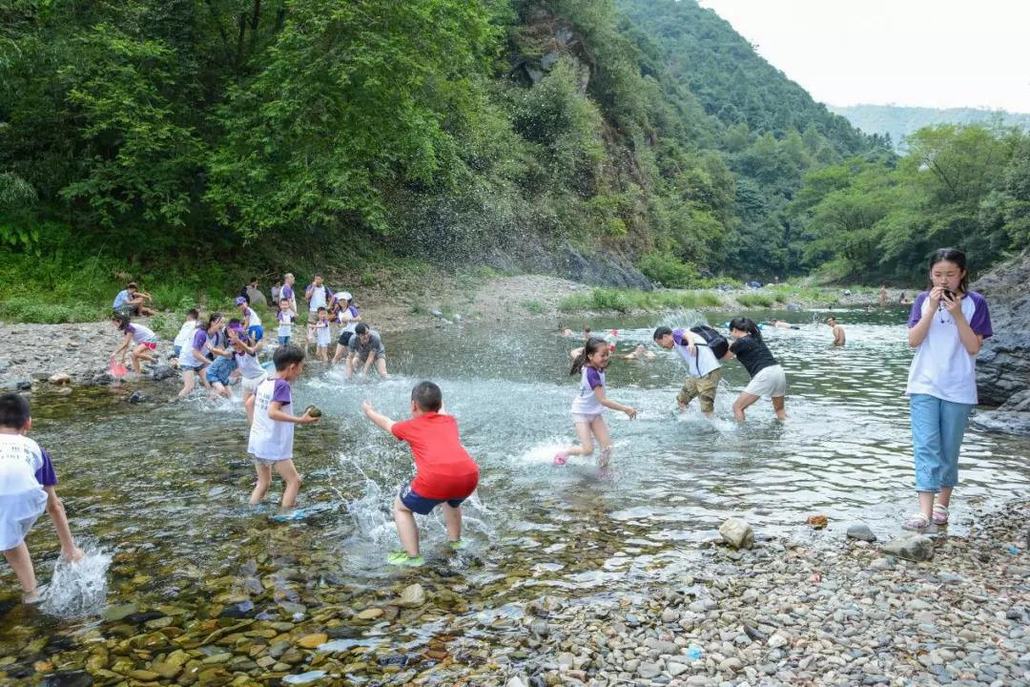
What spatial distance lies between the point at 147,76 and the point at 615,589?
24235 millimetres

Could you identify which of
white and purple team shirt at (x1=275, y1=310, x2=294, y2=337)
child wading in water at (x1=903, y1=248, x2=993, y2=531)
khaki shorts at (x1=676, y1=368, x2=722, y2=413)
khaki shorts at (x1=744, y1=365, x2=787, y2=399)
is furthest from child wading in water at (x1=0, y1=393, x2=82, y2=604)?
white and purple team shirt at (x1=275, y1=310, x2=294, y2=337)

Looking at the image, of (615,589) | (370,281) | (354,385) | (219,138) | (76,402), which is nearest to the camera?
(615,589)

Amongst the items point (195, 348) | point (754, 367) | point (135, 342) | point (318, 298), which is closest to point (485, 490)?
point (754, 367)

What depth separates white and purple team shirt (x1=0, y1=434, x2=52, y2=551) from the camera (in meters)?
4.69

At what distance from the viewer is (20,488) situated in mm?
4738

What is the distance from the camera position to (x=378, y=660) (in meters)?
4.29

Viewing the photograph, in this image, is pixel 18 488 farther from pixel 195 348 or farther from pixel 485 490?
pixel 195 348

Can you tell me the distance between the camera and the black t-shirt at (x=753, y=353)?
11328mm

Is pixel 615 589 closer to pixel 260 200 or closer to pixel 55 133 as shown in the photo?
pixel 260 200

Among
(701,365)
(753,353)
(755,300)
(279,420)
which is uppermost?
(279,420)

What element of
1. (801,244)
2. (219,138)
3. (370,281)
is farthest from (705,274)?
(219,138)

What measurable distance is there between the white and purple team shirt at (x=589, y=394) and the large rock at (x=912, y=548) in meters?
3.78

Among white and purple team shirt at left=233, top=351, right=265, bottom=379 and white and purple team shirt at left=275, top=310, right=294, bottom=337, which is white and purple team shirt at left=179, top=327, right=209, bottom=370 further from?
white and purple team shirt at left=275, top=310, right=294, bottom=337

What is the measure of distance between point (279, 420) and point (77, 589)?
205cm
